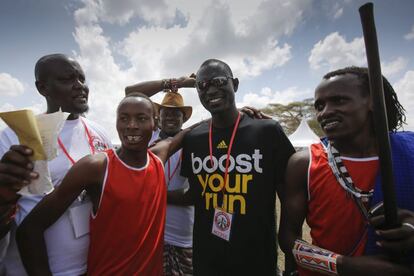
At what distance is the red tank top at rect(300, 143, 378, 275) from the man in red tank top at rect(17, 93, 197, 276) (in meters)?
1.19

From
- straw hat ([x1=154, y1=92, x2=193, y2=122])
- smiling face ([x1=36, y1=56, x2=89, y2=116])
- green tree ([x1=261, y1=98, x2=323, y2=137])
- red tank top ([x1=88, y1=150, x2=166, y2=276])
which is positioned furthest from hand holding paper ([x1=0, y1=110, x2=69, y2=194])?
green tree ([x1=261, y1=98, x2=323, y2=137])

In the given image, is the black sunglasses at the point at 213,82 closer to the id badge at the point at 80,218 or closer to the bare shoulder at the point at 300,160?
the bare shoulder at the point at 300,160

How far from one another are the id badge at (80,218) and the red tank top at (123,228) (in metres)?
0.07

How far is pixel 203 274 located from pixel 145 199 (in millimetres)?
1003

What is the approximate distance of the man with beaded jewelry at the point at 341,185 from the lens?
161cm

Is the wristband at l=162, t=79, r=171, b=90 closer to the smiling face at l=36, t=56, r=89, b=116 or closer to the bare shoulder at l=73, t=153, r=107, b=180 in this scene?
the smiling face at l=36, t=56, r=89, b=116

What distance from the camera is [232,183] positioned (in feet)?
7.64

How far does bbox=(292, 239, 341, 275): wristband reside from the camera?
5.19 feet

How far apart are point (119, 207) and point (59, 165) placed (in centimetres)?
59

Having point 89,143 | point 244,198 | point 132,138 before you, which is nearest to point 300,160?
point 244,198

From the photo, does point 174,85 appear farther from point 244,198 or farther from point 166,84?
point 244,198

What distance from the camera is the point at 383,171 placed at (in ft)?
3.83

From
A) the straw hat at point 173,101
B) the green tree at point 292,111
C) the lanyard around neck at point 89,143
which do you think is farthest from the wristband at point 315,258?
the green tree at point 292,111

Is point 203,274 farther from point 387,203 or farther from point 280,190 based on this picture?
point 387,203
